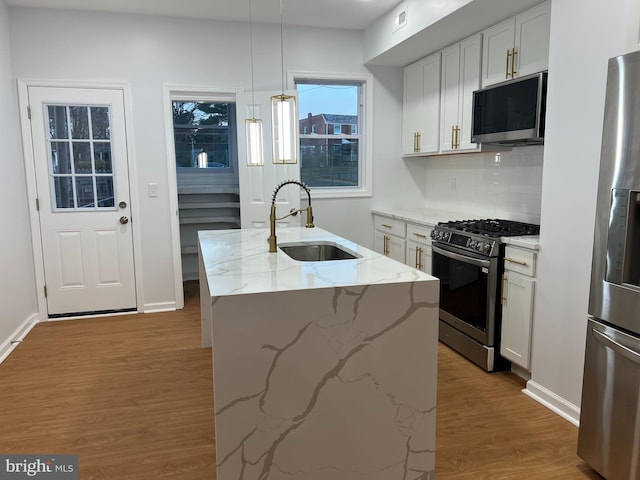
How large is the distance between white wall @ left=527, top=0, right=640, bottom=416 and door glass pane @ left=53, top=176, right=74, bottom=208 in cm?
390

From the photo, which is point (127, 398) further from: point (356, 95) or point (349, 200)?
point (356, 95)

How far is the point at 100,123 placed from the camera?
432 centimetres

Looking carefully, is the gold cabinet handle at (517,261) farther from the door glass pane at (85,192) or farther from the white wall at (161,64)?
the door glass pane at (85,192)

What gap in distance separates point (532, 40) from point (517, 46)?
145 millimetres

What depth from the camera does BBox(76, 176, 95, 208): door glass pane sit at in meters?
4.36

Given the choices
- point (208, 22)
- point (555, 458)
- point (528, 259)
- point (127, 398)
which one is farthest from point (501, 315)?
point (208, 22)

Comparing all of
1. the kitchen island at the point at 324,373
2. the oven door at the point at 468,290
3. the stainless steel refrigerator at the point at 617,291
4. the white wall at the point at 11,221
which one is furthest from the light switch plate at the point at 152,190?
the stainless steel refrigerator at the point at 617,291

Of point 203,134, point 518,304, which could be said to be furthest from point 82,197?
point 518,304

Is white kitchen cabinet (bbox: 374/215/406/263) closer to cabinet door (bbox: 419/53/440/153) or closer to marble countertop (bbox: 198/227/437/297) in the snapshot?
cabinet door (bbox: 419/53/440/153)

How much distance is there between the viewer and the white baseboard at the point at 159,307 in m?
4.62

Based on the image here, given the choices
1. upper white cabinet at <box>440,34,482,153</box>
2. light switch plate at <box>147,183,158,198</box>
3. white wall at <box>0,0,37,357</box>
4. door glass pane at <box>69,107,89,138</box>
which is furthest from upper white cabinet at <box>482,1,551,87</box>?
white wall at <box>0,0,37,357</box>

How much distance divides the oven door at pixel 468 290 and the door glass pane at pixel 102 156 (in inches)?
118

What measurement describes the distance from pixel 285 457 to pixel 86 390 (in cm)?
175

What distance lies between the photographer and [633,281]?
1865 mm
